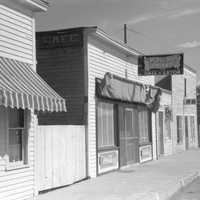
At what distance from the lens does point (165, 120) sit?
1070 inches

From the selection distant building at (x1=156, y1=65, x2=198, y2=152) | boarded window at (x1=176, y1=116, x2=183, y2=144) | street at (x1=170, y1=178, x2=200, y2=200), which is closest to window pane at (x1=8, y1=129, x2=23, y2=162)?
street at (x1=170, y1=178, x2=200, y2=200)

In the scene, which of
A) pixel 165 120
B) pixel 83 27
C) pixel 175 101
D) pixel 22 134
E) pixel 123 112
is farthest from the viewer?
pixel 175 101

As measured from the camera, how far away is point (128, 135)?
20125mm

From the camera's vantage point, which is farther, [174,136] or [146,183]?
[174,136]

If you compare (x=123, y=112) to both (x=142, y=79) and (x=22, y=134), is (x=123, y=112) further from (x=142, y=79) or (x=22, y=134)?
(x=22, y=134)

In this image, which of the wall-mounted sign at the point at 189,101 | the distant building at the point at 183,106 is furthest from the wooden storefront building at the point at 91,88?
the wall-mounted sign at the point at 189,101

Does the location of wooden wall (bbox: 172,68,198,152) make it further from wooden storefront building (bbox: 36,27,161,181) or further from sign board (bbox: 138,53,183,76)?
wooden storefront building (bbox: 36,27,161,181)

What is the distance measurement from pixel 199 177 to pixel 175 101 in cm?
1247

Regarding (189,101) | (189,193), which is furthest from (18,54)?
(189,101)

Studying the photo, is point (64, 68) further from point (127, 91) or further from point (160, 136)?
point (160, 136)

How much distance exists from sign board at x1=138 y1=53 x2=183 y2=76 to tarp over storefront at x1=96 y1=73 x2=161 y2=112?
2.84 ft

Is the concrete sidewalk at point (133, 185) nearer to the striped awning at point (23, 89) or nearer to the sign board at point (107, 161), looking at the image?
the sign board at point (107, 161)

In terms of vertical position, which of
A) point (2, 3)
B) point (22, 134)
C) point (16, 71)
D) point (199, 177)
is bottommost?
point (199, 177)

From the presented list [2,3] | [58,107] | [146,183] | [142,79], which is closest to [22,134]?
[58,107]
